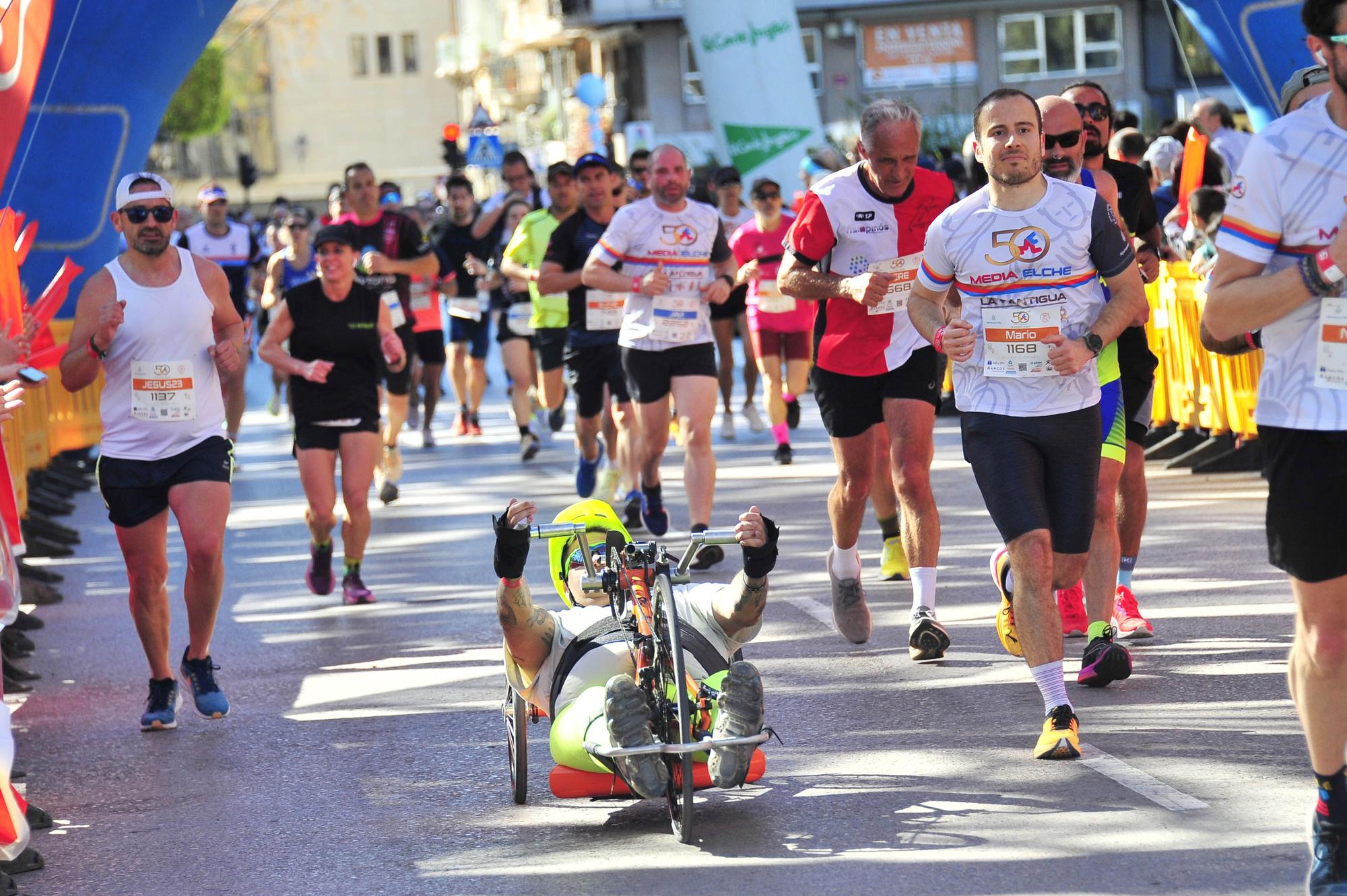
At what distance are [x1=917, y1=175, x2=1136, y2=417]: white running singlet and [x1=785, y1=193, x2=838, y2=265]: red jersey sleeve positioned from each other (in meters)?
1.71

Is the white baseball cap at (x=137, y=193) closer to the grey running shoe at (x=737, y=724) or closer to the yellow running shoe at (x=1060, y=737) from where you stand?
the grey running shoe at (x=737, y=724)

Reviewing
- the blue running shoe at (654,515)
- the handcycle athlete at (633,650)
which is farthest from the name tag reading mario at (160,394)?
the blue running shoe at (654,515)

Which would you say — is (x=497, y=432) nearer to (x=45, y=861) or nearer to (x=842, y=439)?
(x=842, y=439)

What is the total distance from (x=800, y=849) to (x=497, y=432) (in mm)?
14078

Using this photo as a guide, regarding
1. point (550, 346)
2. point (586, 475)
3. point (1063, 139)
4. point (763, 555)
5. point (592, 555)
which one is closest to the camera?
point (763, 555)

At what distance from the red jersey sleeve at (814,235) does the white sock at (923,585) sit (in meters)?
1.32

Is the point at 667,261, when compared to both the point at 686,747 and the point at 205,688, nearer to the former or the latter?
the point at 205,688

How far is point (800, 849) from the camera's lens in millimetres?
5574

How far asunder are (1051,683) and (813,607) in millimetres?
3314

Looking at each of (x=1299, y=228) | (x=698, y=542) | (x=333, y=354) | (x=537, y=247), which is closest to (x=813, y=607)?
(x=333, y=354)

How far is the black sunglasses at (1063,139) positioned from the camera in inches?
287

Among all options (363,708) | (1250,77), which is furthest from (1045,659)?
(1250,77)

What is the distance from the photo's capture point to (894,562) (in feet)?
33.7

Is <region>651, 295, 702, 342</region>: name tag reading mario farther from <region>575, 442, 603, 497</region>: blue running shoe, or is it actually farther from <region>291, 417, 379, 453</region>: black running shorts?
<region>575, 442, 603, 497</region>: blue running shoe
